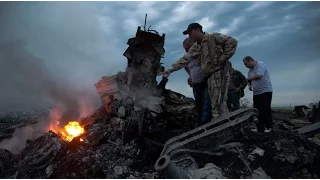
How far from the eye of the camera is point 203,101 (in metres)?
5.83

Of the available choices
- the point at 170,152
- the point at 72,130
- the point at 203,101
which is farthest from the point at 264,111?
the point at 72,130

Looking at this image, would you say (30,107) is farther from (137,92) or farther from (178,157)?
(178,157)

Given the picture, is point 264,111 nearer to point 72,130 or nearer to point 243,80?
point 243,80

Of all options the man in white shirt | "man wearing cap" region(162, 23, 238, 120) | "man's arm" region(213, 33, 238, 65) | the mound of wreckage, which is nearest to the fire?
the mound of wreckage

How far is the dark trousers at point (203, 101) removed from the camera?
5.71 m

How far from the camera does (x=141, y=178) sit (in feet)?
13.8

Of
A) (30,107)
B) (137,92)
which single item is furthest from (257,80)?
(30,107)

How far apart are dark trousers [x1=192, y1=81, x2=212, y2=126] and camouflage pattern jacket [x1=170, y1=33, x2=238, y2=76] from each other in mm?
464

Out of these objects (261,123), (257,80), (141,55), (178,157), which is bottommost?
(178,157)

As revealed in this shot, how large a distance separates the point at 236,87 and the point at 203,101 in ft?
9.24

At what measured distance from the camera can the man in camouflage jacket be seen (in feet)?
26.3

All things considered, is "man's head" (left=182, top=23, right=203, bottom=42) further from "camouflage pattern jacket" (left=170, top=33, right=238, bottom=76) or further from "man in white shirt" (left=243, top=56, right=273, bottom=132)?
"man in white shirt" (left=243, top=56, right=273, bottom=132)

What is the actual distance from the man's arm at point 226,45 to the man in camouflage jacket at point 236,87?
2836 millimetres

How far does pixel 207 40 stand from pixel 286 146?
8.62 ft
